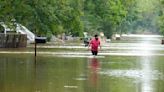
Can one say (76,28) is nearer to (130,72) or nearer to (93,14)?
(93,14)

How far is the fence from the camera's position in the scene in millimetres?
55031

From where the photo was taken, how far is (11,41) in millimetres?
55875

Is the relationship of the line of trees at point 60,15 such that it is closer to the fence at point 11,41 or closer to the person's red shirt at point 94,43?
the fence at point 11,41

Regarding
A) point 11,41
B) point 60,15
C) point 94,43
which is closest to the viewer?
point 94,43

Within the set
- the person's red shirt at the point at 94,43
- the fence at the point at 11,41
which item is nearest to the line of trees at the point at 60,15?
the fence at the point at 11,41

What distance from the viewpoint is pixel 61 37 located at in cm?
9512

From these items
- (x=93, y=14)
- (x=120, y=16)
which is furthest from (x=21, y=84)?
(x=120, y=16)

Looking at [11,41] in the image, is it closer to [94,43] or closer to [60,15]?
[60,15]

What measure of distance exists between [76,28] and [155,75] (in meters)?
48.7

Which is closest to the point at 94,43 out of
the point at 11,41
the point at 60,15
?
the point at 11,41

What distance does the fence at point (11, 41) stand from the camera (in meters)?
55.0

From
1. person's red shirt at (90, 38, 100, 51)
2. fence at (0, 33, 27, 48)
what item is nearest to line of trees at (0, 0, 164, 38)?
fence at (0, 33, 27, 48)

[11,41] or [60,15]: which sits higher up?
[60,15]

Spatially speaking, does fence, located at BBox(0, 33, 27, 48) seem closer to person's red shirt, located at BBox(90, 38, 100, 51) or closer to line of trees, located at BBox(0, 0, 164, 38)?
line of trees, located at BBox(0, 0, 164, 38)
